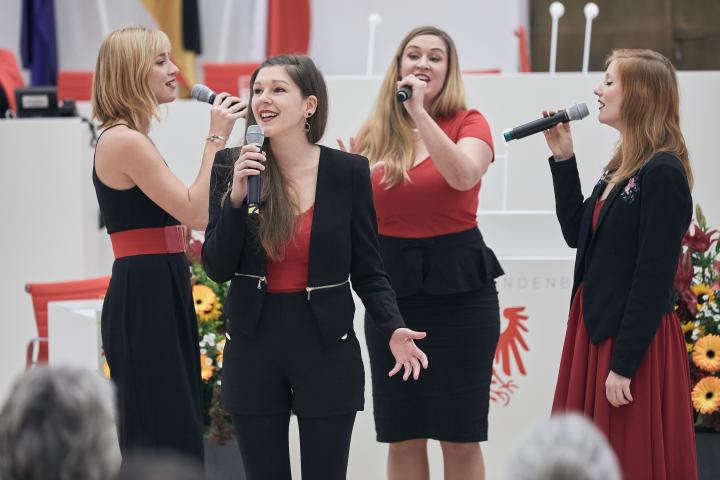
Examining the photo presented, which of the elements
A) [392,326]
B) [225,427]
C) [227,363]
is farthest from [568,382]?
[225,427]

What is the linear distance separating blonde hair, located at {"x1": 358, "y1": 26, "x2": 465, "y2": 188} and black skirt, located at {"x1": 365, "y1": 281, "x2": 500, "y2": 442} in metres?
0.44

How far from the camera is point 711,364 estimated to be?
3.56 metres

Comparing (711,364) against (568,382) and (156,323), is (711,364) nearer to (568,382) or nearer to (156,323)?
(568,382)

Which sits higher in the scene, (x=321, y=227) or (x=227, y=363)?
(x=321, y=227)

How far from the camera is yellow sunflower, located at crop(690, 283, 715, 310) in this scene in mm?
3660

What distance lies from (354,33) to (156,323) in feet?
22.6

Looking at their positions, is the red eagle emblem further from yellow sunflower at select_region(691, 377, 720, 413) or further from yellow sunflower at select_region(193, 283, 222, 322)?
yellow sunflower at select_region(193, 283, 222, 322)

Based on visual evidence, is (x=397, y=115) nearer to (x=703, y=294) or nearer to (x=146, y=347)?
(x=146, y=347)

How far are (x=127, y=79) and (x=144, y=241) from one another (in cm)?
43

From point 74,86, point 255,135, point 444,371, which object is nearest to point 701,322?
point 444,371

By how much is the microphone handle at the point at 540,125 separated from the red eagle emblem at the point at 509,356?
1092 millimetres

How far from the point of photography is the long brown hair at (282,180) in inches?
98.2

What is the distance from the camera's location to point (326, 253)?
2.51 meters

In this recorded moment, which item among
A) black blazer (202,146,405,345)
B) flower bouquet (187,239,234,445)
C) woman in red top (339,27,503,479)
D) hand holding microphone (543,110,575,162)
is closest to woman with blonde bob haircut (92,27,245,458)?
black blazer (202,146,405,345)
